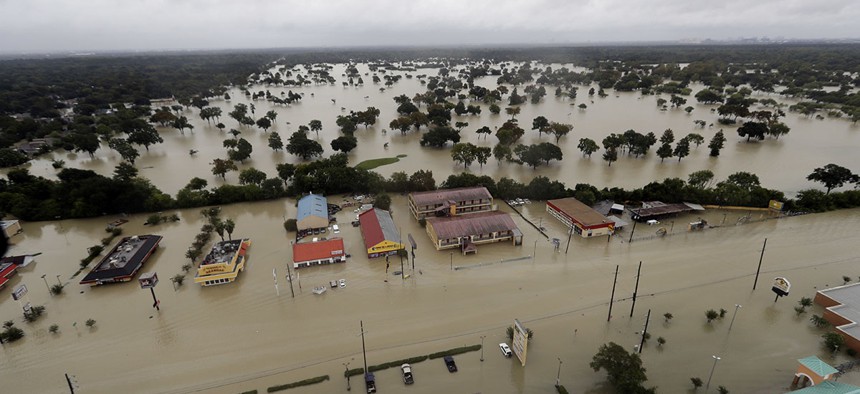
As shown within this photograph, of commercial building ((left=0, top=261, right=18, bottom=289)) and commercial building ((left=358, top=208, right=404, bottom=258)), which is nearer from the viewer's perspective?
commercial building ((left=0, top=261, right=18, bottom=289))

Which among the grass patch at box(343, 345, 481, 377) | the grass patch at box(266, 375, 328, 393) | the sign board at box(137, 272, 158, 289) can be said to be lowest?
the grass patch at box(266, 375, 328, 393)

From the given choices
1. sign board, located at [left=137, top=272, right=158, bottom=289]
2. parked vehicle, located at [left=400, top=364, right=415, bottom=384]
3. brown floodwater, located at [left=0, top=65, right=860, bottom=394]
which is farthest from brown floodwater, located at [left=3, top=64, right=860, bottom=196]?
parked vehicle, located at [left=400, top=364, right=415, bottom=384]

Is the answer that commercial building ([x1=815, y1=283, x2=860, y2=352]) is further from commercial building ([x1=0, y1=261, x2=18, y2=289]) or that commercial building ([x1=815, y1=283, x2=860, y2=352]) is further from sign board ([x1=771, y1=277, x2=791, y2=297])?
commercial building ([x1=0, y1=261, x2=18, y2=289])

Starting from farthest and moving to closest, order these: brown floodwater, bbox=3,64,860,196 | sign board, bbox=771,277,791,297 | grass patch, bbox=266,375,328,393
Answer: brown floodwater, bbox=3,64,860,196, sign board, bbox=771,277,791,297, grass patch, bbox=266,375,328,393

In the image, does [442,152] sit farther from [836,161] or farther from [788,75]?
[788,75]

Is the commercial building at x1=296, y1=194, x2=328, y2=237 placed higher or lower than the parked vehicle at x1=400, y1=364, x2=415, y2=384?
higher

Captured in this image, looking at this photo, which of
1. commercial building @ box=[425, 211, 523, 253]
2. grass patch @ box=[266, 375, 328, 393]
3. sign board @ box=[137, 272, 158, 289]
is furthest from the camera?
commercial building @ box=[425, 211, 523, 253]
